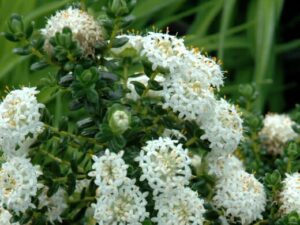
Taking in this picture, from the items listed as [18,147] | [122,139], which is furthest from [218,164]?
[18,147]

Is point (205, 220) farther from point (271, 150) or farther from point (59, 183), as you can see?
point (271, 150)

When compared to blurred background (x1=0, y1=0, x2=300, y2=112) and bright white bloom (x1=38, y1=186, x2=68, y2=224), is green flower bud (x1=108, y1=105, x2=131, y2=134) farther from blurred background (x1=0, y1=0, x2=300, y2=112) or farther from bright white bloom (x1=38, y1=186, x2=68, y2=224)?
blurred background (x1=0, y1=0, x2=300, y2=112)

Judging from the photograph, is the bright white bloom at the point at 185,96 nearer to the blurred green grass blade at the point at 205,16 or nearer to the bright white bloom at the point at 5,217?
the bright white bloom at the point at 5,217

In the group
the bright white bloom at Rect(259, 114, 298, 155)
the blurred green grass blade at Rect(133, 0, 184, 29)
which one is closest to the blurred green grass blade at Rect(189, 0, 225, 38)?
the blurred green grass blade at Rect(133, 0, 184, 29)

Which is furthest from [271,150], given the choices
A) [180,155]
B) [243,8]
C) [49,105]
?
[243,8]

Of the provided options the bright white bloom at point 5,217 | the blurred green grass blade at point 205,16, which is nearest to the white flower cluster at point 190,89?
the bright white bloom at point 5,217

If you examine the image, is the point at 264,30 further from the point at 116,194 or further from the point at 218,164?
the point at 116,194
